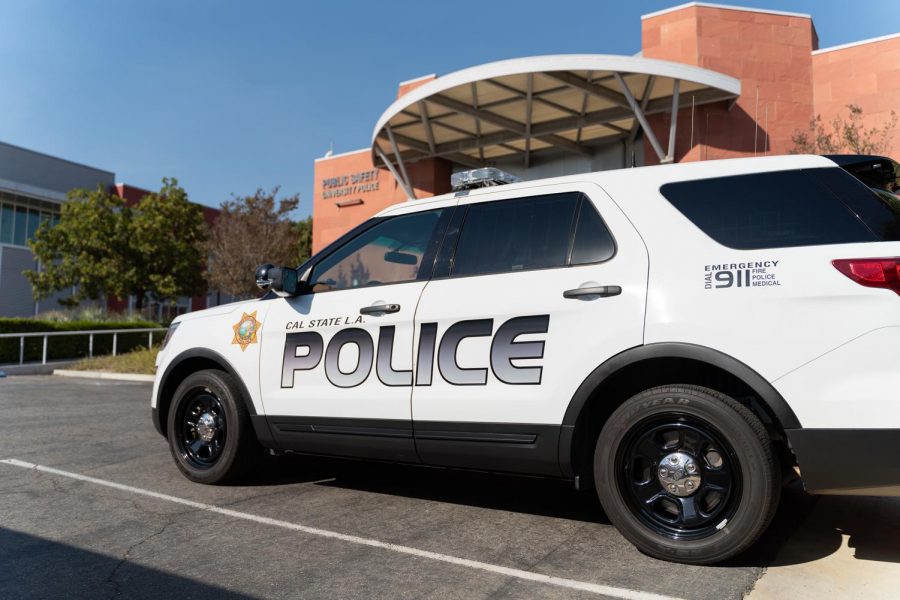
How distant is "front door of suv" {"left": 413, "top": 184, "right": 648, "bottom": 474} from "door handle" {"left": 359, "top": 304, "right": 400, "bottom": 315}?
181 mm

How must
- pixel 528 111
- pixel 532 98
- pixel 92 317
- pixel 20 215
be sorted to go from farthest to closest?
pixel 20 215, pixel 92 317, pixel 528 111, pixel 532 98

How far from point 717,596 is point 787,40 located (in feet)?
63.1

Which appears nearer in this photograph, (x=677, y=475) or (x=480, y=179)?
(x=677, y=475)

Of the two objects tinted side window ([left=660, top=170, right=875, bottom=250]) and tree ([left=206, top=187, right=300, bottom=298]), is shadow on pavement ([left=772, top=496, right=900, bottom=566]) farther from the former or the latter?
tree ([left=206, top=187, right=300, bottom=298])

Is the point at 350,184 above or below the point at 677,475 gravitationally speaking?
above

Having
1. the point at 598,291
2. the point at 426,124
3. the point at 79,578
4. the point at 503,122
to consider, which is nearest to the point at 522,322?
the point at 598,291

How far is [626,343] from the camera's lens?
3.27 meters

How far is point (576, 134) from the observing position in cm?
2138

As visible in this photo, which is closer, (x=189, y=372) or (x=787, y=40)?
(x=189, y=372)

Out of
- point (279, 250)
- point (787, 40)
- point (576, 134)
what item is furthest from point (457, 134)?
point (787, 40)

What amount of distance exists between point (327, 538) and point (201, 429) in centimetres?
175

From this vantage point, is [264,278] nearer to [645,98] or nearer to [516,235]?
[516,235]

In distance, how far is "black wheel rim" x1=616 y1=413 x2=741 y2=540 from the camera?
122 inches

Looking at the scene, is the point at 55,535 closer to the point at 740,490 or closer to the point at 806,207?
the point at 740,490
